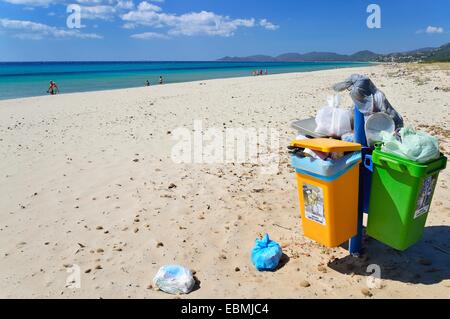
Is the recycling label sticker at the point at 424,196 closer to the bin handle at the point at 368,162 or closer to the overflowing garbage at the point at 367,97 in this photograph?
the bin handle at the point at 368,162

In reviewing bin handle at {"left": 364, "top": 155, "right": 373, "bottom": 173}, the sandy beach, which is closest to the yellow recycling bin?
bin handle at {"left": 364, "top": 155, "right": 373, "bottom": 173}

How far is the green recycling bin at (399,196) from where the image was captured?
115 inches

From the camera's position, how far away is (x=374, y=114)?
3143 millimetres

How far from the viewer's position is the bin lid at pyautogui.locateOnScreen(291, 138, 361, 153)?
9.62ft

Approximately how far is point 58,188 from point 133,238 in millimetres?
2251
